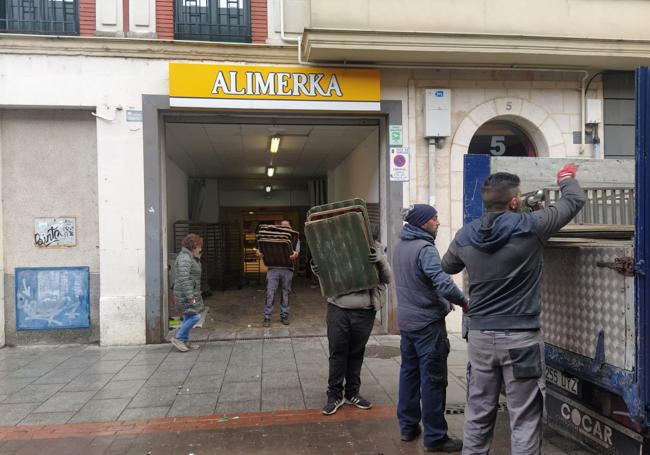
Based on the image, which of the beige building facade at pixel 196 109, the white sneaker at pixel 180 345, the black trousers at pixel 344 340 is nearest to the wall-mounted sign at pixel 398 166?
the beige building facade at pixel 196 109

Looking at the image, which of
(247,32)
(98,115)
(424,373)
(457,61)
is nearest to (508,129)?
(457,61)

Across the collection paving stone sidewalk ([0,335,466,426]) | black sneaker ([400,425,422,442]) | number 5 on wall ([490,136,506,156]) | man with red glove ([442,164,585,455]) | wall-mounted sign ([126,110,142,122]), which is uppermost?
wall-mounted sign ([126,110,142,122])

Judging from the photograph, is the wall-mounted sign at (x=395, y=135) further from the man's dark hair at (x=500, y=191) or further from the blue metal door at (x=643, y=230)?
the blue metal door at (x=643, y=230)

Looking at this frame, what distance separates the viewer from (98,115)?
273 inches

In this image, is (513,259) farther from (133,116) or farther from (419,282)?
(133,116)

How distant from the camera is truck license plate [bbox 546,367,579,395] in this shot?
3.23 meters

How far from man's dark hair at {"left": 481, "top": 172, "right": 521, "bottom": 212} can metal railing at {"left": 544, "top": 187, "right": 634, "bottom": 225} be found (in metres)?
1.95

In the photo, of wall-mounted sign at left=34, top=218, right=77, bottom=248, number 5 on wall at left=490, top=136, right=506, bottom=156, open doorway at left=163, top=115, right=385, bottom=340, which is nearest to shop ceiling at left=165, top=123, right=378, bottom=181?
open doorway at left=163, top=115, right=385, bottom=340

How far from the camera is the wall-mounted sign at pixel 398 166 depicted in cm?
755

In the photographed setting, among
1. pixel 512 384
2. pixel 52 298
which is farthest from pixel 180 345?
pixel 512 384

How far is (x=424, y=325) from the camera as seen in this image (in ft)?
11.9

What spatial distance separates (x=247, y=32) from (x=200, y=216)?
8.83 m

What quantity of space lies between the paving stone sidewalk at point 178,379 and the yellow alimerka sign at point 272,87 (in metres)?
3.65

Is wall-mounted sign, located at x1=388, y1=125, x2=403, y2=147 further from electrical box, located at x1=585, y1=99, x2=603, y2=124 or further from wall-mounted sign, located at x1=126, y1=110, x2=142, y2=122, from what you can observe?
wall-mounted sign, located at x1=126, y1=110, x2=142, y2=122
